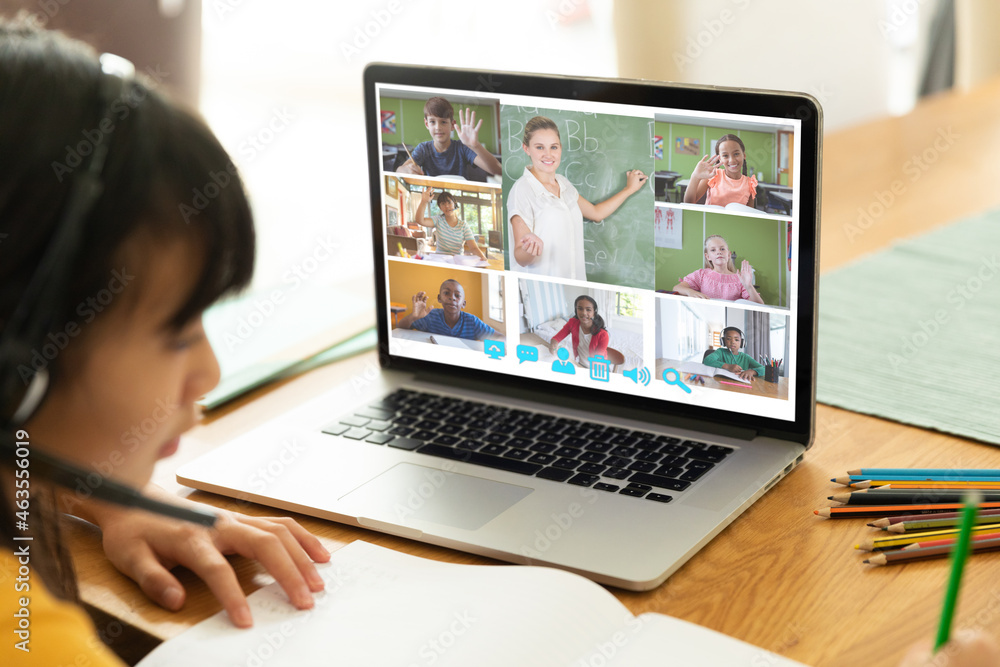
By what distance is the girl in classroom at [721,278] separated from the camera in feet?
2.63

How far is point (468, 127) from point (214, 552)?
43 cm

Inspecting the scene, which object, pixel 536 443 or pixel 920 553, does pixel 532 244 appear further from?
pixel 920 553

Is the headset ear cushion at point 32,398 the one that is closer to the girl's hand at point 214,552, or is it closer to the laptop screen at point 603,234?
the girl's hand at point 214,552

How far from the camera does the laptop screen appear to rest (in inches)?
30.8

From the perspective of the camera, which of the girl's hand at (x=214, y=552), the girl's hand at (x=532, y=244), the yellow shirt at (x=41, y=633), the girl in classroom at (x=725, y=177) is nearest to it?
the yellow shirt at (x=41, y=633)

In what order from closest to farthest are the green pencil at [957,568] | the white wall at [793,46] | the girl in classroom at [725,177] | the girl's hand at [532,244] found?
the green pencil at [957,568] → the girl in classroom at [725,177] → the girl's hand at [532,244] → the white wall at [793,46]

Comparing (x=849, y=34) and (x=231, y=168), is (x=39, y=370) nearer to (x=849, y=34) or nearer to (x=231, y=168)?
(x=231, y=168)

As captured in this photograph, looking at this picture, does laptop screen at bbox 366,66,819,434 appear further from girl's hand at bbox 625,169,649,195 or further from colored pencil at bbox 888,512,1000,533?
colored pencil at bbox 888,512,1000,533

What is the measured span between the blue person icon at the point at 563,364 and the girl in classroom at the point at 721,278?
0.14 m

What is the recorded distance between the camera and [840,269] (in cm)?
128

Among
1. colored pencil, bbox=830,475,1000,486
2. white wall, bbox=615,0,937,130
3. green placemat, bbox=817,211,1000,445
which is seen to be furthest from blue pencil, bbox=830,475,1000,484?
white wall, bbox=615,0,937,130

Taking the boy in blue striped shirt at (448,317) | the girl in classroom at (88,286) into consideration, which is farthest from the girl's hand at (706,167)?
the girl in classroom at (88,286)

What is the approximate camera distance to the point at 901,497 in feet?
2.37

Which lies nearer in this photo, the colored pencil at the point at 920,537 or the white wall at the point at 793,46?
the colored pencil at the point at 920,537
